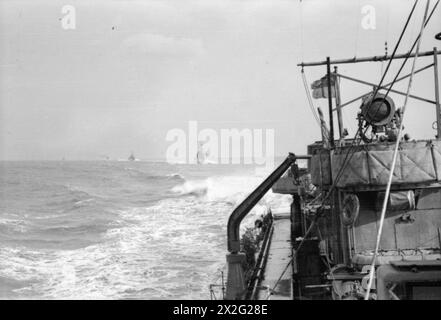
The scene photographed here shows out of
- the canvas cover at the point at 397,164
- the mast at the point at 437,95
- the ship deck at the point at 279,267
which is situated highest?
the mast at the point at 437,95

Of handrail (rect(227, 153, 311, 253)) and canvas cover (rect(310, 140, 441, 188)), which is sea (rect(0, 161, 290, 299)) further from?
canvas cover (rect(310, 140, 441, 188))

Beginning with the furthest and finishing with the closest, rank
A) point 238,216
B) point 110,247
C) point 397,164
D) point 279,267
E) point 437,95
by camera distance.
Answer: point 110,247, point 279,267, point 437,95, point 238,216, point 397,164

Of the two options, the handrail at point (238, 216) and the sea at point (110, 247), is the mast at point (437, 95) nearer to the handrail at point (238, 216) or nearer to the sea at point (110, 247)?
the handrail at point (238, 216)

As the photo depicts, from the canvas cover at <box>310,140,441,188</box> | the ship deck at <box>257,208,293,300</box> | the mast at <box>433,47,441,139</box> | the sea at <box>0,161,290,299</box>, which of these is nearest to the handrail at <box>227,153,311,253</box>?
the ship deck at <box>257,208,293,300</box>

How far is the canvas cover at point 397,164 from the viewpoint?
11234mm

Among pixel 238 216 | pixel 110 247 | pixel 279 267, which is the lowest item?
pixel 279 267

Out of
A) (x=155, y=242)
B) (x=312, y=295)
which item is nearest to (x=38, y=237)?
(x=155, y=242)

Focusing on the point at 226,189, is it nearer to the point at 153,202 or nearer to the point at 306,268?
the point at 153,202

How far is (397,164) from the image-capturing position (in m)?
11.3

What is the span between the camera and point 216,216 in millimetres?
42312

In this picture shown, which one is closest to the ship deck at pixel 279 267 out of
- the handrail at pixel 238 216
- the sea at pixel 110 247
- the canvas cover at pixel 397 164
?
the handrail at pixel 238 216

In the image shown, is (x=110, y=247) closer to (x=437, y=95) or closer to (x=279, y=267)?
(x=279, y=267)

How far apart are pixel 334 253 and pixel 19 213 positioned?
125ft

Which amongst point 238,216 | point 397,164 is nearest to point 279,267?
point 238,216
